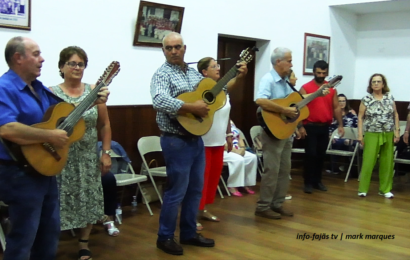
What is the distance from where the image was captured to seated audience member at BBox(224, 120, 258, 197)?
4633 mm

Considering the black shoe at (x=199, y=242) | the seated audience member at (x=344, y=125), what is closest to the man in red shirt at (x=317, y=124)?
the seated audience member at (x=344, y=125)

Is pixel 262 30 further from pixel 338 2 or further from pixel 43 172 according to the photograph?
pixel 43 172

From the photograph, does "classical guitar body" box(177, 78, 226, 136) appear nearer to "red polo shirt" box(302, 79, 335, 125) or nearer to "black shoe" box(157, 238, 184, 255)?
"black shoe" box(157, 238, 184, 255)

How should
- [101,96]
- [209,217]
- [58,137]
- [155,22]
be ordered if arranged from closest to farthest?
1. [58,137]
2. [101,96]
3. [209,217]
4. [155,22]

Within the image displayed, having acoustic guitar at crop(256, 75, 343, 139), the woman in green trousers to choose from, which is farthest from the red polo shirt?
acoustic guitar at crop(256, 75, 343, 139)

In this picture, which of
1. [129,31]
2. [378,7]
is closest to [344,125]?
[378,7]

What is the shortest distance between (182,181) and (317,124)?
98.3 inches

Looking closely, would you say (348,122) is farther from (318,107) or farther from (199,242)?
(199,242)

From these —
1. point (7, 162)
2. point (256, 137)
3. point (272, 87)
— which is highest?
point (272, 87)

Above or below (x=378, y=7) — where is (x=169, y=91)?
below

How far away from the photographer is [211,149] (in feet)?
11.4

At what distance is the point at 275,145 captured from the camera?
146 inches

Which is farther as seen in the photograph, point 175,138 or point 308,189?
point 308,189

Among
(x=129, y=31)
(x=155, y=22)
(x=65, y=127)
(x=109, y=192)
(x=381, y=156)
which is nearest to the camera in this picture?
(x=65, y=127)
